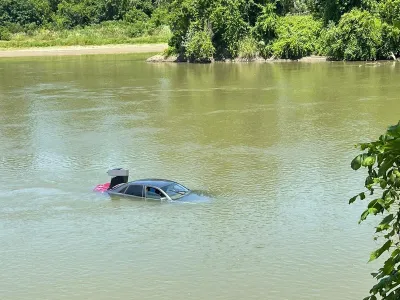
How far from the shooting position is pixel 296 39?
62.8 m

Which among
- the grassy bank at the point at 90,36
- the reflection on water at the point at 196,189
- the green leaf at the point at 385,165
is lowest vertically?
the reflection on water at the point at 196,189

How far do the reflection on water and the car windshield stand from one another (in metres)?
0.59

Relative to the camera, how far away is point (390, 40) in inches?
2286

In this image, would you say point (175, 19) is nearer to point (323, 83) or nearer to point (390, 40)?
point (390, 40)

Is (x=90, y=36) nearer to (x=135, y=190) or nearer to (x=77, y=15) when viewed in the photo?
(x=77, y=15)

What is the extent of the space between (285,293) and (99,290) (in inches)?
147

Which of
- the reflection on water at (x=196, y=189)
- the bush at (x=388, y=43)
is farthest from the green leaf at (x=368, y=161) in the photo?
the bush at (x=388, y=43)

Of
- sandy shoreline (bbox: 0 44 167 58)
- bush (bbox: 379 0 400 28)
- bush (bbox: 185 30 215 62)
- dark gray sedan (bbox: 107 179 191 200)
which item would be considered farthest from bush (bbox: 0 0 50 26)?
dark gray sedan (bbox: 107 179 191 200)

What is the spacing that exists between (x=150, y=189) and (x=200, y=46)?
47.4 metres

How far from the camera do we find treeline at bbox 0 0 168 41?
96.2m

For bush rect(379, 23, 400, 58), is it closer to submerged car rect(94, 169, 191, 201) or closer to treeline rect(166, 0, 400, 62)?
A: treeline rect(166, 0, 400, 62)

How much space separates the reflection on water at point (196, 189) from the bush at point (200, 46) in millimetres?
21187

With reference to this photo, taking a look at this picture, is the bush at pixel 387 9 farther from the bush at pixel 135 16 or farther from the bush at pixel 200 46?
the bush at pixel 135 16

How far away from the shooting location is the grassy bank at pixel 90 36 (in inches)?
3565
